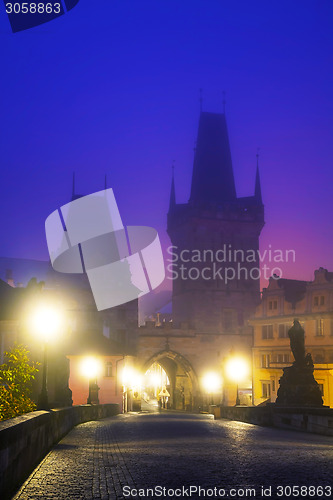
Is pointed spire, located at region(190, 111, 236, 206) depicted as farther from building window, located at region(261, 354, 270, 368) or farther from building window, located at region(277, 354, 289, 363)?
building window, located at region(277, 354, 289, 363)

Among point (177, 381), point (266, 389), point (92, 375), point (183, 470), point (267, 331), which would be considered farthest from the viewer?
point (177, 381)

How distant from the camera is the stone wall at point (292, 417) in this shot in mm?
19422

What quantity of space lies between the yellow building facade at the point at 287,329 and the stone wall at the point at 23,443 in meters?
41.1

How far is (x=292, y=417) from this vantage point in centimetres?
2261

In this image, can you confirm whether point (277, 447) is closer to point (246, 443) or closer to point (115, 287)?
point (246, 443)

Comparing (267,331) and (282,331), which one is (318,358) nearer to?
(282,331)

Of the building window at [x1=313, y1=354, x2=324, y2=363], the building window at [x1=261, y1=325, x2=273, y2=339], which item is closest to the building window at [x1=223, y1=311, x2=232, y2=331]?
the building window at [x1=261, y1=325, x2=273, y2=339]

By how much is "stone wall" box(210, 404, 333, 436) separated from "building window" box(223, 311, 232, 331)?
5171 centimetres

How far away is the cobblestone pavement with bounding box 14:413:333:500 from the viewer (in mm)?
8664

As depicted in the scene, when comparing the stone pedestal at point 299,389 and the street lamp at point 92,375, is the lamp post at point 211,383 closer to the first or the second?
the street lamp at point 92,375

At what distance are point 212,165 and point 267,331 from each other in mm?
31554

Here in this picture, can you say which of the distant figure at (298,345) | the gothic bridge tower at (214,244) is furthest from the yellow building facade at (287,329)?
the distant figure at (298,345)

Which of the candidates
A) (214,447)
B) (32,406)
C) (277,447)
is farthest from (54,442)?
(277,447)

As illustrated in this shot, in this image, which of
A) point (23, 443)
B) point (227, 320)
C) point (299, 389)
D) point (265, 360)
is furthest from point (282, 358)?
point (23, 443)
